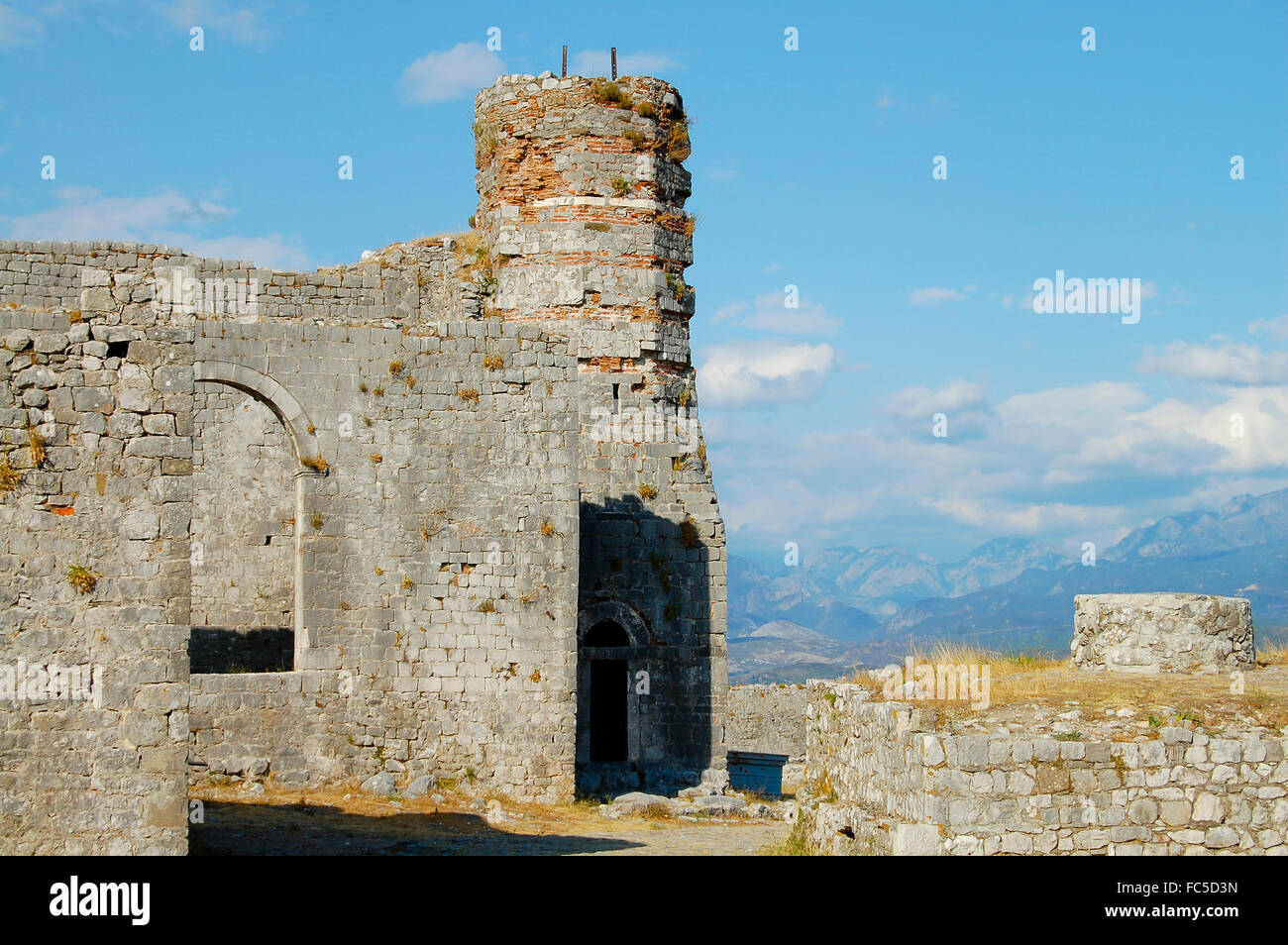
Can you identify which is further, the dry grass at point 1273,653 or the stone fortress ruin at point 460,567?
the dry grass at point 1273,653

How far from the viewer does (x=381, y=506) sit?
19.5 m

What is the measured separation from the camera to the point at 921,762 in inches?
425

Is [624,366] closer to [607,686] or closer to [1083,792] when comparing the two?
[607,686]

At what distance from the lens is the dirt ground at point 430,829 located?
15.6 m

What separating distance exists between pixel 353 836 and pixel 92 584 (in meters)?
6.31

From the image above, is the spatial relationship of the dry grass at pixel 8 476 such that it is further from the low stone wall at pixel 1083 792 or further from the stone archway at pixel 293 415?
the stone archway at pixel 293 415

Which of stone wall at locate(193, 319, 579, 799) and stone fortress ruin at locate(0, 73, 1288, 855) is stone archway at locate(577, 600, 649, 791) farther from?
stone wall at locate(193, 319, 579, 799)

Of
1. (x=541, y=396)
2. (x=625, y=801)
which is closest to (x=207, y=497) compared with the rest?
(x=541, y=396)

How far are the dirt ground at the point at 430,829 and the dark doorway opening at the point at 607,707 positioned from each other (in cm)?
335

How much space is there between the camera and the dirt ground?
51.1 ft

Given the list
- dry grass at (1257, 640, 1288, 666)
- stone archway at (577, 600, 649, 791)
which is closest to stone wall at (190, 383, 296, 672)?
stone archway at (577, 600, 649, 791)

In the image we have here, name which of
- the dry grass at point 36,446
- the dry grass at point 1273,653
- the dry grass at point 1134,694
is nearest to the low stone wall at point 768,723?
the dry grass at point 1273,653
